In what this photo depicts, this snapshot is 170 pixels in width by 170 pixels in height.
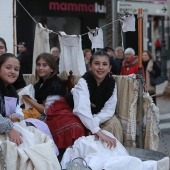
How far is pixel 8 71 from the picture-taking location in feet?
13.9

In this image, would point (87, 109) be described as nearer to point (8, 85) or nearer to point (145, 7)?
point (8, 85)

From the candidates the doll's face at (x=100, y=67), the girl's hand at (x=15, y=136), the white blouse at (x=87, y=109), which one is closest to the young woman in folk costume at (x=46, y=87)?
the white blouse at (x=87, y=109)

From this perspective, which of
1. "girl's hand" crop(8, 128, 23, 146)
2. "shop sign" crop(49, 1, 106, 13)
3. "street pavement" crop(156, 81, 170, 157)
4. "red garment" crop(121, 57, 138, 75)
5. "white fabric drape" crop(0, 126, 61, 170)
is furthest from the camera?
"shop sign" crop(49, 1, 106, 13)

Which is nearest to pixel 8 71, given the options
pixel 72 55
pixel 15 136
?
pixel 15 136

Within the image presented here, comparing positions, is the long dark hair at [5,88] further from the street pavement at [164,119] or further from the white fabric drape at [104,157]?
the street pavement at [164,119]

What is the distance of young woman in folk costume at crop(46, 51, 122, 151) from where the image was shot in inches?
181

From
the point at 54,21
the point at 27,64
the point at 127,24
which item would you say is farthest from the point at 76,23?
the point at 127,24

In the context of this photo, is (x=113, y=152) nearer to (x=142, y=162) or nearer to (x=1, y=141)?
(x=142, y=162)

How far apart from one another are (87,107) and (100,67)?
1.69ft

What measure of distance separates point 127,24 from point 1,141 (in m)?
2.29

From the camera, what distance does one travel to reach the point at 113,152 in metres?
4.40

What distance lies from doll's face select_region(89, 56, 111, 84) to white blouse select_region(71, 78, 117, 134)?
172mm

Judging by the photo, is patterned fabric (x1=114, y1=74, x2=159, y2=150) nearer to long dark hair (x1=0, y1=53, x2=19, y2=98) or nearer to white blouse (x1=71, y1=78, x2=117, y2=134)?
white blouse (x1=71, y1=78, x2=117, y2=134)

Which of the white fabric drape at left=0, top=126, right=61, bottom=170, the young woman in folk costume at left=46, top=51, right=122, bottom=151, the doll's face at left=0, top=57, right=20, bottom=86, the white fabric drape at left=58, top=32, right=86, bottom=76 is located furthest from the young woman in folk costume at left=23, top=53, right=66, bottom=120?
the white fabric drape at left=0, top=126, right=61, bottom=170
